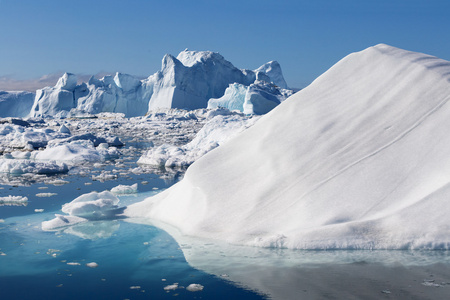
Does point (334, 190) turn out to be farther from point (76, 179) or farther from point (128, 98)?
point (128, 98)

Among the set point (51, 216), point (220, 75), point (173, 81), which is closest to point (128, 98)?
point (173, 81)

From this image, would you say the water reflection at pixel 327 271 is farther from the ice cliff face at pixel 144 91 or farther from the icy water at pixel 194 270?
the ice cliff face at pixel 144 91

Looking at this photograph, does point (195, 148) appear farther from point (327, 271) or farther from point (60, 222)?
point (327, 271)

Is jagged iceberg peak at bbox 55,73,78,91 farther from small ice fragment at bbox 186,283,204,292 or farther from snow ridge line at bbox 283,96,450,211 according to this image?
small ice fragment at bbox 186,283,204,292

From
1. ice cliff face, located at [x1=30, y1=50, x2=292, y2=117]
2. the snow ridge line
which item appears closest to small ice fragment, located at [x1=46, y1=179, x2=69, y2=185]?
the snow ridge line

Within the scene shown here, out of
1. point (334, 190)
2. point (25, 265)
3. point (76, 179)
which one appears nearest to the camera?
point (25, 265)

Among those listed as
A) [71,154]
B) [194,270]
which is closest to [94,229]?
[194,270]

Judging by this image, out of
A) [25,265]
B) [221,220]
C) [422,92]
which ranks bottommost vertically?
[25,265]

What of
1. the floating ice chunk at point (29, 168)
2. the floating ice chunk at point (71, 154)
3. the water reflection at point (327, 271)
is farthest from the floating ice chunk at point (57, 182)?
the water reflection at point (327, 271)
